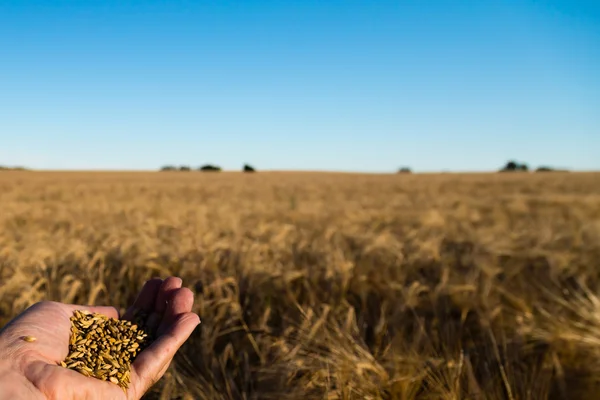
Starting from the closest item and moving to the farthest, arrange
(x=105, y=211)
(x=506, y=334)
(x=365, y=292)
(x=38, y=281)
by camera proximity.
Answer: (x=506, y=334) < (x=365, y=292) < (x=38, y=281) < (x=105, y=211)

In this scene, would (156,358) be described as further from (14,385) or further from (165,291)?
(14,385)

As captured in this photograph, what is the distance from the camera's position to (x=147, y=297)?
246 cm

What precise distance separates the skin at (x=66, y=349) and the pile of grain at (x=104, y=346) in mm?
43

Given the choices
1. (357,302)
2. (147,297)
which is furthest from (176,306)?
(357,302)

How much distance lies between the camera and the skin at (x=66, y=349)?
1.63 m

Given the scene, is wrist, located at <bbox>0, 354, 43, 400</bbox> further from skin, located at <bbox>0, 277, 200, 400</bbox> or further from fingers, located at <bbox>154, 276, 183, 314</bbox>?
fingers, located at <bbox>154, 276, 183, 314</bbox>

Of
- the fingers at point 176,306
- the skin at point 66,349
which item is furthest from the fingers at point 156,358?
the fingers at point 176,306

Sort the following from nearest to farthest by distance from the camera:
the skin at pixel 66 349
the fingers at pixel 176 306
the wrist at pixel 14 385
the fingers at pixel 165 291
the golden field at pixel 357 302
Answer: the wrist at pixel 14 385 < the skin at pixel 66 349 < the fingers at pixel 176 306 < the fingers at pixel 165 291 < the golden field at pixel 357 302

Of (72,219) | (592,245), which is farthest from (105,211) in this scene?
(592,245)

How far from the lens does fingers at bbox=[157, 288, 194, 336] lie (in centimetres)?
216

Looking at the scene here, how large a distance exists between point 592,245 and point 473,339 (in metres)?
1.31

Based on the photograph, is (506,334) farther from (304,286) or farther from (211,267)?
(211,267)

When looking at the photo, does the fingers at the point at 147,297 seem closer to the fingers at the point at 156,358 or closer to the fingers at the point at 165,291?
the fingers at the point at 165,291

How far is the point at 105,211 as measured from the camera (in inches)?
238
